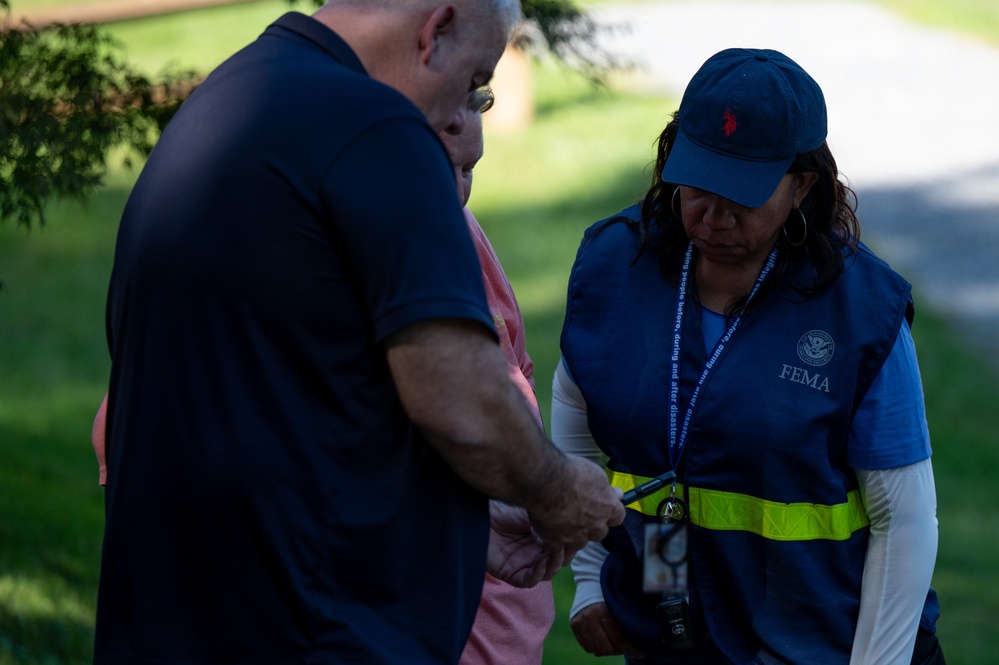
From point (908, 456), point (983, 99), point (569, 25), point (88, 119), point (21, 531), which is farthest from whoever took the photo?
point (983, 99)

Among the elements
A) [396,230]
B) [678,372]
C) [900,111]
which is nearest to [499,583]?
[678,372]

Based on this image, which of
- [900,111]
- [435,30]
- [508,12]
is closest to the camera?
[435,30]

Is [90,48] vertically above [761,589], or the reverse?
[90,48]

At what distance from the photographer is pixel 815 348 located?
246 centimetres

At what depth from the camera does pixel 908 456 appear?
2432 millimetres

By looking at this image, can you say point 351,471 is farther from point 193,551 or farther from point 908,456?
point 908,456

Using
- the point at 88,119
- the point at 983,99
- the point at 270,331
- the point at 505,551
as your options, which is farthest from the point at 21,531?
the point at 983,99

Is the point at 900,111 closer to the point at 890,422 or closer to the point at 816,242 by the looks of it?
the point at 816,242

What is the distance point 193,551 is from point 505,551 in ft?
2.20

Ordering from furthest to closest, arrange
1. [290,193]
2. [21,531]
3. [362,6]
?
[21,531] → [362,6] → [290,193]

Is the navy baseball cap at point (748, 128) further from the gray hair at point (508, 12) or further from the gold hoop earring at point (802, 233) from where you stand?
the gray hair at point (508, 12)

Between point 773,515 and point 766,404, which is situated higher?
point 766,404

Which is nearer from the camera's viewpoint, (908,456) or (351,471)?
(351,471)

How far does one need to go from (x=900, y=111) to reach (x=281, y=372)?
47.7 feet
